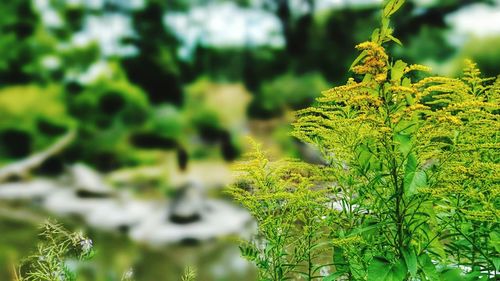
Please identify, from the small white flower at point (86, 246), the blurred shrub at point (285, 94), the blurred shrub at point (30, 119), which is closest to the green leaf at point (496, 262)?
the small white flower at point (86, 246)

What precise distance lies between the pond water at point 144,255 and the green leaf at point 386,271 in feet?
6.10

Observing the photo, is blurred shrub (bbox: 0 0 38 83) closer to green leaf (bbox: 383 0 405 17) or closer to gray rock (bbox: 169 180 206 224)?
gray rock (bbox: 169 180 206 224)

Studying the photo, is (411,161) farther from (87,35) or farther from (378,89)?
(87,35)

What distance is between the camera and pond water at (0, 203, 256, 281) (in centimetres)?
321

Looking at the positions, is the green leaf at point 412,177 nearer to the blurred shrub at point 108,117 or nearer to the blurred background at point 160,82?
the blurred background at point 160,82

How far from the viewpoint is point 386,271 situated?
831mm

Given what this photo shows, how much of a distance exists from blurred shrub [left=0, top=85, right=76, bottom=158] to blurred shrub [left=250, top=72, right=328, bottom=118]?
6.73 ft

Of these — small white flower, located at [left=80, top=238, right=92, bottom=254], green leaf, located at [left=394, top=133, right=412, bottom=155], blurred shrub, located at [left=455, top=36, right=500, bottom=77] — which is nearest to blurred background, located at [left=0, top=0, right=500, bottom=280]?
blurred shrub, located at [left=455, top=36, right=500, bottom=77]

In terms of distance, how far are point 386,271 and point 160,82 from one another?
19.3 ft

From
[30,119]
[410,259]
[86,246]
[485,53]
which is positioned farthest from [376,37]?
[30,119]

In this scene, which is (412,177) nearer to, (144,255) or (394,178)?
(394,178)

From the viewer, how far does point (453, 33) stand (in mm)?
6254

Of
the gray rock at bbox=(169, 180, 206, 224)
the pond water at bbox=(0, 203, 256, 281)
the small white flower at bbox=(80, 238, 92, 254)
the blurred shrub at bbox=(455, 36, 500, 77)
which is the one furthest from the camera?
the blurred shrub at bbox=(455, 36, 500, 77)

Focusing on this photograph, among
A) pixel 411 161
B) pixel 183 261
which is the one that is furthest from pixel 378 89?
pixel 183 261
